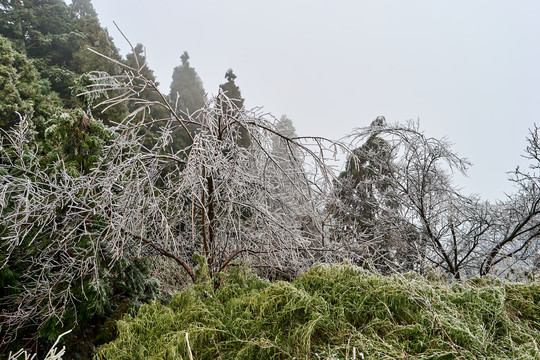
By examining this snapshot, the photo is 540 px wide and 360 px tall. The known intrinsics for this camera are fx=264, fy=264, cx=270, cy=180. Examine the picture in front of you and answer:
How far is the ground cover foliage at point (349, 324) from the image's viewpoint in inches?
46.6

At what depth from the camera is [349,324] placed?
1.34 metres

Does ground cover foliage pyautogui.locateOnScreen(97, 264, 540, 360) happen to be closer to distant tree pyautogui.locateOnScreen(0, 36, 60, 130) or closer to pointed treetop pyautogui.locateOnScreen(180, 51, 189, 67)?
distant tree pyautogui.locateOnScreen(0, 36, 60, 130)

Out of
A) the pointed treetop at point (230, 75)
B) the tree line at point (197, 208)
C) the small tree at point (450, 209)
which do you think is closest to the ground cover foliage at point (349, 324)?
the tree line at point (197, 208)

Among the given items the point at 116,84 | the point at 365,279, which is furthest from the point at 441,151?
the point at 116,84

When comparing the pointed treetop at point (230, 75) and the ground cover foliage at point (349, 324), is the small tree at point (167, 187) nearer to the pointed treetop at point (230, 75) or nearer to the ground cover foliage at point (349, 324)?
the ground cover foliage at point (349, 324)

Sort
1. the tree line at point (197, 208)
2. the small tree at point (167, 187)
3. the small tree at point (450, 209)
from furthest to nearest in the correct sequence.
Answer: the small tree at point (450, 209), the tree line at point (197, 208), the small tree at point (167, 187)

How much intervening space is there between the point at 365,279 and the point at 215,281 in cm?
131

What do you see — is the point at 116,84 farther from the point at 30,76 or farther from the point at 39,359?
the point at 30,76

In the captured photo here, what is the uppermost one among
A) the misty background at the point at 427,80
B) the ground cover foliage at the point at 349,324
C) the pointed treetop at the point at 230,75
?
the misty background at the point at 427,80

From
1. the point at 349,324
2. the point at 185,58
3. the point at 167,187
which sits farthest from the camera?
the point at 185,58

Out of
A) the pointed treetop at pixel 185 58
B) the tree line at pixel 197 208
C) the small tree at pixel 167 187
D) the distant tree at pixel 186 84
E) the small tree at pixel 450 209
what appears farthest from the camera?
the pointed treetop at pixel 185 58

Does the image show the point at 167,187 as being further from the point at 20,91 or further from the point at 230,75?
the point at 20,91

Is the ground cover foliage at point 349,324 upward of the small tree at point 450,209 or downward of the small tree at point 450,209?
downward

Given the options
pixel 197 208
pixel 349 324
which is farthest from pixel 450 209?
pixel 197 208
